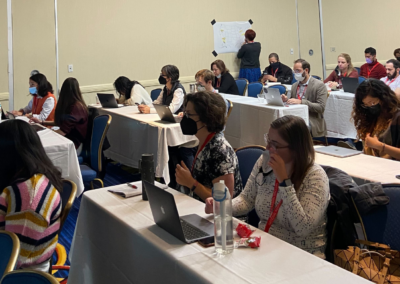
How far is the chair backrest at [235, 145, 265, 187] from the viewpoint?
8.73 feet

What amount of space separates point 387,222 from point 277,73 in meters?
7.37

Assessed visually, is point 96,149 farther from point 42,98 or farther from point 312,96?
point 312,96

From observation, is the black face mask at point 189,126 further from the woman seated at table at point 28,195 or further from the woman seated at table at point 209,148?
the woman seated at table at point 28,195

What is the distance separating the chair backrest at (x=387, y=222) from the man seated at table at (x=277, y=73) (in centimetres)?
697

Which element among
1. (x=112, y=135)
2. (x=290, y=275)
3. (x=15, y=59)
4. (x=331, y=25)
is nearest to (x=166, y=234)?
(x=290, y=275)

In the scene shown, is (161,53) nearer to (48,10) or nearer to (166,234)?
(48,10)

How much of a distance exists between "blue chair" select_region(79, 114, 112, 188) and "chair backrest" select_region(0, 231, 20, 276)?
2.29 m

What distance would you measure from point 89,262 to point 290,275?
128cm

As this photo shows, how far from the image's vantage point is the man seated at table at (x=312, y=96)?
5.29m

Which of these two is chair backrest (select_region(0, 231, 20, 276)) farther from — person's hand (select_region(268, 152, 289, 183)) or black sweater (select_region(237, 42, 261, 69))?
black sweater (select_region(237, 42, 261, 69))

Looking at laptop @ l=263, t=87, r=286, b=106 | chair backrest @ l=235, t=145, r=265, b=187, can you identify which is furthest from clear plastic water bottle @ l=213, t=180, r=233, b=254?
laptop @ l=263, t=87, r=286, b=106

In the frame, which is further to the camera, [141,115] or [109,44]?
[109,44]

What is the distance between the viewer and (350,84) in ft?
20.4

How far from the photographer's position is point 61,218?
229 cm
